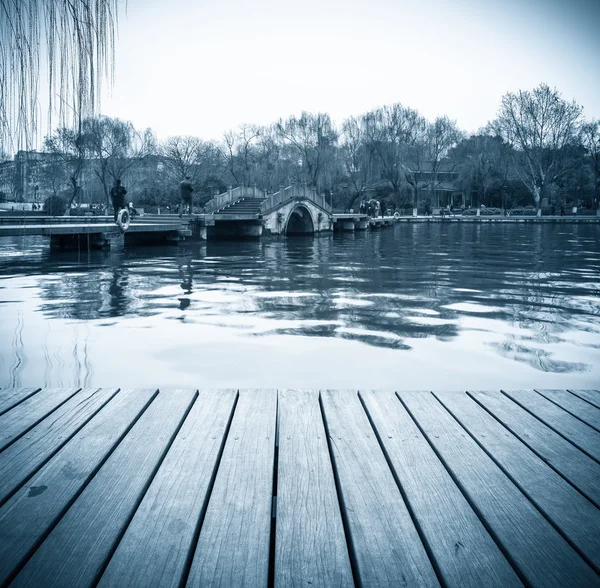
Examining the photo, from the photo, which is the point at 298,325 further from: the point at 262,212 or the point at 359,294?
the point at 262,212

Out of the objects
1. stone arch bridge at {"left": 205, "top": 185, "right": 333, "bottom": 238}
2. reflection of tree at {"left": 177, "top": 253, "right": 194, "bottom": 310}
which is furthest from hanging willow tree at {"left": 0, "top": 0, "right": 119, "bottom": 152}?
stone arch bridge at {"left": 205, "top": 185, "right": 333, "bottom": 238}

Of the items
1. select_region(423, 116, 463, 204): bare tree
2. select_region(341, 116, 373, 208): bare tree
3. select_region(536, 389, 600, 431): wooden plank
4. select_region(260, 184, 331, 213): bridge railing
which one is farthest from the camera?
select_region(423, 116, 463, 204): bare tree

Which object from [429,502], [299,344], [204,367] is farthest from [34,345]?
[429,502]

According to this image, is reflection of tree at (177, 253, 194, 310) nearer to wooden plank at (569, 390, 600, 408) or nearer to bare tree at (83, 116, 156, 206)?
wooden plank at (569, 390, 600, 408)

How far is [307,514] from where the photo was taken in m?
2.29

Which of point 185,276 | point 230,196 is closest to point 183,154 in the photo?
point 230,196

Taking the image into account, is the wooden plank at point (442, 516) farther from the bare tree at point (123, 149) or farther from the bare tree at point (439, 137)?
the bare tree at point (439, 137)

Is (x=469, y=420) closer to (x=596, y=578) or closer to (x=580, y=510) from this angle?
(x=580, y=510)

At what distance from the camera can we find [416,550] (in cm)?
205

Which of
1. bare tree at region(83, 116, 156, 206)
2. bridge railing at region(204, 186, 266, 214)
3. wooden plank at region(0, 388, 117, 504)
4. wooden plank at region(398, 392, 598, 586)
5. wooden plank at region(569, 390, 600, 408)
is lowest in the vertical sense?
wooden plank at region(398, 392, 598, 586)

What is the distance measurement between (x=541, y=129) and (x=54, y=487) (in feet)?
210

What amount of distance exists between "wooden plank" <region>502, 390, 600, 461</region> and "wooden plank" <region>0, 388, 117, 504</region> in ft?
8.31

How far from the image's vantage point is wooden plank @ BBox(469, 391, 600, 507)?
2.60m

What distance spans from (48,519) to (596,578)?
1876 mm
